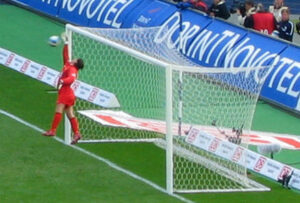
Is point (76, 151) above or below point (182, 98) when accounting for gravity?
below

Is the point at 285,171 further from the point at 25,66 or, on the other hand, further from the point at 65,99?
the point at 25,66

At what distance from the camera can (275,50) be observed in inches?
1017

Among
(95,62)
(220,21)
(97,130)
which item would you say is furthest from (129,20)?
(97,130)

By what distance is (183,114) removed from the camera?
66.2 ft

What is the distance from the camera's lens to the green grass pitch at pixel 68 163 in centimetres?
1880

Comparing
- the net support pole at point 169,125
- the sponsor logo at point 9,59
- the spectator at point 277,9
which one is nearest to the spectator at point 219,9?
the spectator at point 277,9

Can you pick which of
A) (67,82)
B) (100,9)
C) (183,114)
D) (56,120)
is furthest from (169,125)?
(100,9)

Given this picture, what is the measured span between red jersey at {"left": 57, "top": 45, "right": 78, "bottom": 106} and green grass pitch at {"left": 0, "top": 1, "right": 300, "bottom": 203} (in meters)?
0.91

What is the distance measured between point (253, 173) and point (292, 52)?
221 inches

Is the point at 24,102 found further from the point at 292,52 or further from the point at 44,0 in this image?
the point at 44,0

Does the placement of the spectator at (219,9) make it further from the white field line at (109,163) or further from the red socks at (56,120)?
the red socks at (56,120)

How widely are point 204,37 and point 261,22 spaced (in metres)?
1.59

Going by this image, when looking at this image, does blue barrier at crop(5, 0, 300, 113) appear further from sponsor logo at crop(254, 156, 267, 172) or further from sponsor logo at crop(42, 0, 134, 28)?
sponsor logo at crop(254, 156, 267, 172)

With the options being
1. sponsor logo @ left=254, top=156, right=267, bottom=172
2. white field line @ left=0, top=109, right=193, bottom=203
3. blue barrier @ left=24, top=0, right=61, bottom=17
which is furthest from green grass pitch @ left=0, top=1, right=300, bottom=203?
blue barrier @ left=24, top=0, right=61, bottom=17
